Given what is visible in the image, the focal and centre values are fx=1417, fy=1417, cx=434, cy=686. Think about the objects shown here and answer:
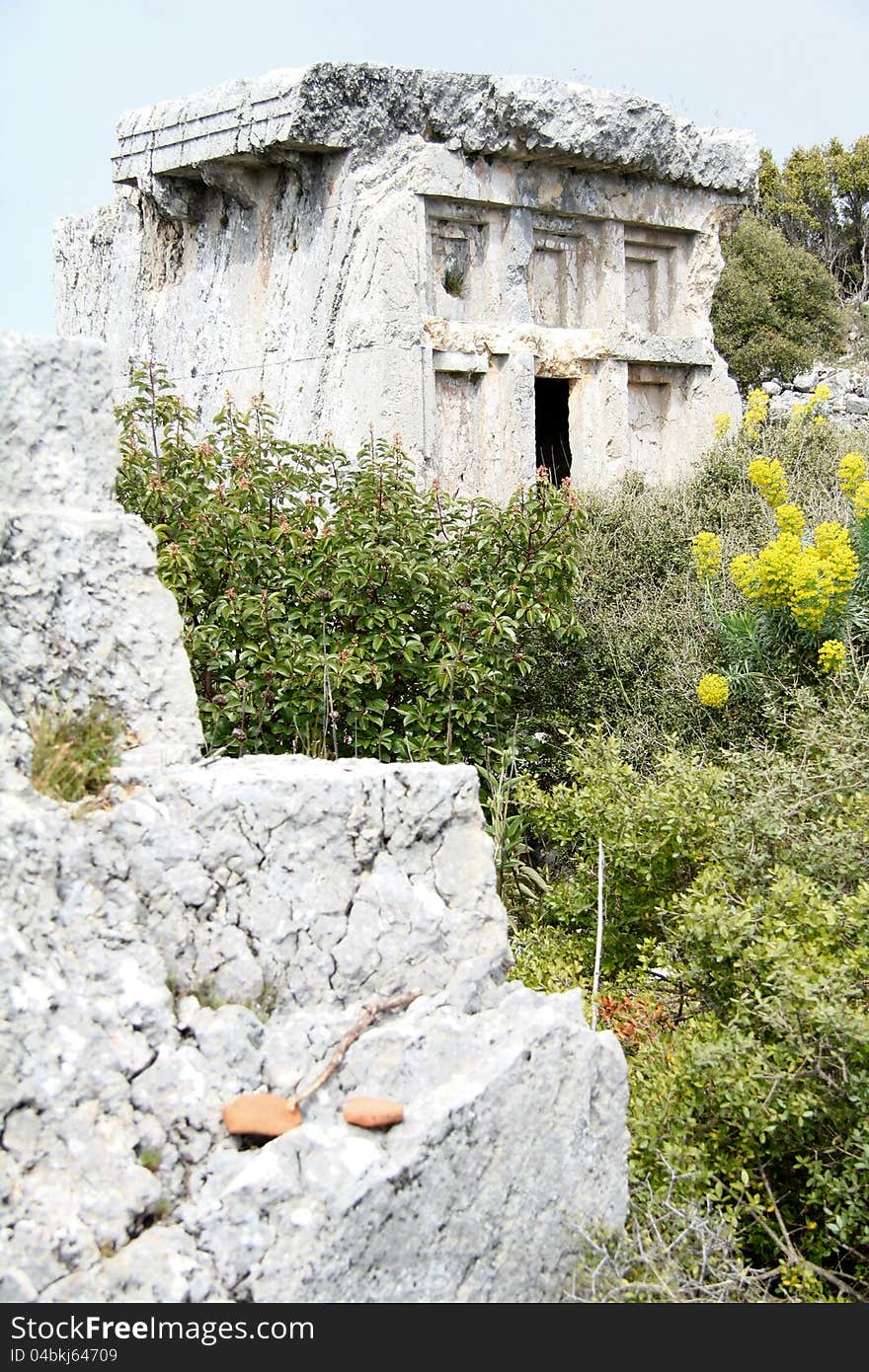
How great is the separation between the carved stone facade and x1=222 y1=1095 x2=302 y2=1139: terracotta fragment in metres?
5.72

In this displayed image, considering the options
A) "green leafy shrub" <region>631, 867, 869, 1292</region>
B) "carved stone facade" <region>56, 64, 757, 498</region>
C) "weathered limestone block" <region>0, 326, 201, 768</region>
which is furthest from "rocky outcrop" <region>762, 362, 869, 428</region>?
"weathered limestone block" <region>0, 326, 201, 768</region>

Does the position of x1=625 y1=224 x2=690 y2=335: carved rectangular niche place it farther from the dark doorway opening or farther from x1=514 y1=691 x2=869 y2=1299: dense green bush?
x1=514 y1=691 x2=869 y2=1299: dense green bush

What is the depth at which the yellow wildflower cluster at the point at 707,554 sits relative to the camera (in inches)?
293

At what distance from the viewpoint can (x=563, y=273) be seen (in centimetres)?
969

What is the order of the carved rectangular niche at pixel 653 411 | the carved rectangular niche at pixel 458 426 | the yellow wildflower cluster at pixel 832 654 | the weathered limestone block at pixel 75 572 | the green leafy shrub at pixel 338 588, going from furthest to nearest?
the carved rectangular niche at pixel 653 411 → the carved rectangular niche at pixel 458 426 → the yellow wildflower cluster at pixel 832 654 → the green leafy shrub at pixel 338 588 → the weathered limestone block at pixel 75 572

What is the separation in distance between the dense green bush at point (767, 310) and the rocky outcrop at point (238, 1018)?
740 inches

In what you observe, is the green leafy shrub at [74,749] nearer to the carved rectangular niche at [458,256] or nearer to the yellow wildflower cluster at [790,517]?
the yellow wildflower cluster at [790,517]

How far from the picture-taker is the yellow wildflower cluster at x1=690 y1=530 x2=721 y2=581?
7445 mm

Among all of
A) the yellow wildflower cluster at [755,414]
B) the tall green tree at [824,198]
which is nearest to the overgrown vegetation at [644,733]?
the yellow wildflower cluster at [755,414]

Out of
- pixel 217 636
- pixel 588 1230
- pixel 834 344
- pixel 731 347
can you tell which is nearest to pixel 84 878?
pixel 588 1230

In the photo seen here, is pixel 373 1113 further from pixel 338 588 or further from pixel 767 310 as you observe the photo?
pixel 767 310

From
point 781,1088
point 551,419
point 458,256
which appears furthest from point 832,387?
point 781,1088

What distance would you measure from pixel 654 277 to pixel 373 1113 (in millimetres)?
8296

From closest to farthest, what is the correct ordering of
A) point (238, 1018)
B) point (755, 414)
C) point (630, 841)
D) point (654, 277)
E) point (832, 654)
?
point (238, 1018) → point (630, 841) → point (832, 654) → point (755, 414) → point (654, 277)
